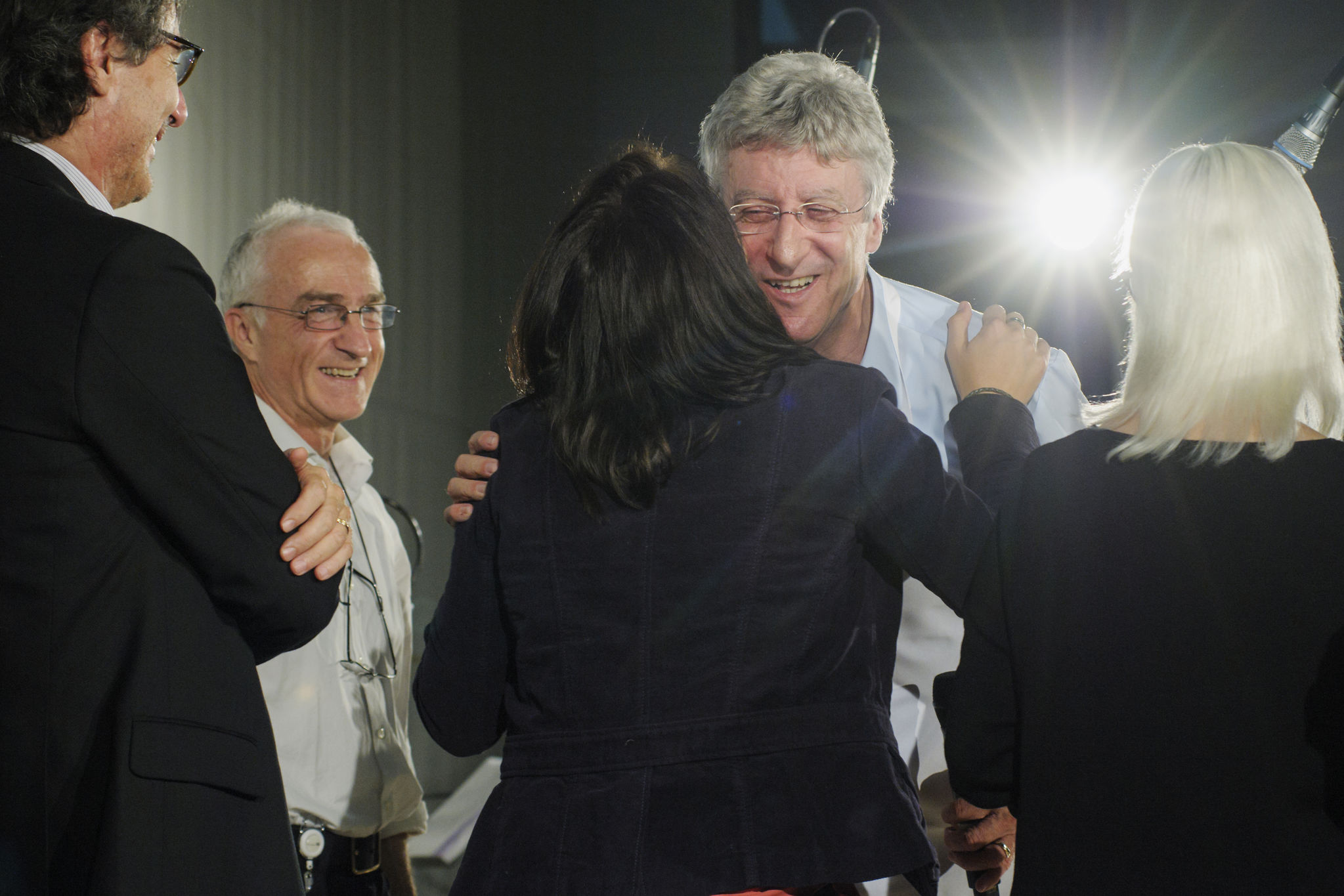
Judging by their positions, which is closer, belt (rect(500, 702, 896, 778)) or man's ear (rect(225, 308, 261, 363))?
belt (rect(500, 702, 896, 778))

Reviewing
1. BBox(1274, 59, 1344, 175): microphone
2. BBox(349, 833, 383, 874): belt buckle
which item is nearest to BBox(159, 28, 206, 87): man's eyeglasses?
BBox(349, 833, 383, 874): belt buckle

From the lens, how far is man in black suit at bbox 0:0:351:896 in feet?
3.77

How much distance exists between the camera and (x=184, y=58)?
1465mm

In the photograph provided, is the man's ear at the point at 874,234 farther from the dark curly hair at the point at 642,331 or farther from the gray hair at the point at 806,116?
the dark curly hair at the point at 642,331

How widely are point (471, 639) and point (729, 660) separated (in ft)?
1.12

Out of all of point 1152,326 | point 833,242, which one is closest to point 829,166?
point 833,242

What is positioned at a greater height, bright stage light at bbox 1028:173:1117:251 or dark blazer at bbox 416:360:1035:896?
bright stage light at bbox 1028:173:1117:251

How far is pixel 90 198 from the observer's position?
1326 millimetres

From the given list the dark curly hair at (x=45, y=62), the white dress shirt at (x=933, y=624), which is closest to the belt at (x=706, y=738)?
the white dress shirt at (x=933, y=624)

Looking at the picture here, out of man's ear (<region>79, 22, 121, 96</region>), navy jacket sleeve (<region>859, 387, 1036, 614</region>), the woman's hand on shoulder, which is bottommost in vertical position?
navy jacket sleeve (<region>859, 387, 1036, 614</region>)

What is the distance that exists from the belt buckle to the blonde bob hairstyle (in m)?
1.57

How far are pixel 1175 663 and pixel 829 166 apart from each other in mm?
1195

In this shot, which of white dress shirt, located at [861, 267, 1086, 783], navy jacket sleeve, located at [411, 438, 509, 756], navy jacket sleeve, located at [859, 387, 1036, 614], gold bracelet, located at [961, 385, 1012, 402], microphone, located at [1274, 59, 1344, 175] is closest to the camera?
navy jacket sleeve, located at [859, 387, 1036, 614]

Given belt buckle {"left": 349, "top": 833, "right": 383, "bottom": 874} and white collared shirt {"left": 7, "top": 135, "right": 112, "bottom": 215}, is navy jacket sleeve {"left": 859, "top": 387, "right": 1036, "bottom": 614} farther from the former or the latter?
belt buckle {"left": 349, "top": 833, "right": 383, "bottom": 874}
